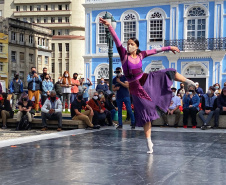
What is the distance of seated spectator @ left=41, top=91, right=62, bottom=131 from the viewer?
12.8m

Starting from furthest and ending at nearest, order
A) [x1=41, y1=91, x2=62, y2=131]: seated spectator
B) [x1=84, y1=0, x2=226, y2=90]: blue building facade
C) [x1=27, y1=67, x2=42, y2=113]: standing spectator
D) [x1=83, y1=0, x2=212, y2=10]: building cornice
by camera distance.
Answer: [x1=83, y1=0, x2=212, y2=10]: building cornice
[x1=84, y1=0, x2=226, y2=90]: blue building facade
[x1=27, y1=67, x2=42, y2=113]: standing spectator
[x1=41, y1=91, x2=62, y2=131]: seated spectator

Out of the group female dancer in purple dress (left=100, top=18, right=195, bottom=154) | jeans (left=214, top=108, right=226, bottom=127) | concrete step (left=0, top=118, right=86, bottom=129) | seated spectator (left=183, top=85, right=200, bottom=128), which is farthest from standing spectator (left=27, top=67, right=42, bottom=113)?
female dancer in purple dress (left=100, top=18, right=195, bottom=154)

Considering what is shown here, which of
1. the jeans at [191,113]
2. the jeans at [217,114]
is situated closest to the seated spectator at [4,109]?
the jeans at [191,113]

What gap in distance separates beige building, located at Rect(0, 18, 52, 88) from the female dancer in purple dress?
60368mm

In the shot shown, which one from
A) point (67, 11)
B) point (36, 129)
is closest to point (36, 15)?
point (67, 11)

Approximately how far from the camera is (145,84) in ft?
25.2

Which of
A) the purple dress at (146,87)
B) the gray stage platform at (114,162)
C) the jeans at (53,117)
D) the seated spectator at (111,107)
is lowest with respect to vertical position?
the gray stage platform at (114,162)

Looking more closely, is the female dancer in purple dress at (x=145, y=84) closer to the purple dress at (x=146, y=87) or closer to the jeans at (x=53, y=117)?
the purple dress at (x=146, y=87)

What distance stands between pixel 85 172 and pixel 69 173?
24 centimetres

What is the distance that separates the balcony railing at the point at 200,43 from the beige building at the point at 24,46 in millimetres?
40975

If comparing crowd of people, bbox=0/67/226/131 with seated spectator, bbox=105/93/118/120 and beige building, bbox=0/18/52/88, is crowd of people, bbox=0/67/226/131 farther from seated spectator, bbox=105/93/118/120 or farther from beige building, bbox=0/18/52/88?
beige building, bbox=0/18/52/88

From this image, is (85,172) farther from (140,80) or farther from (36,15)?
(36,15)

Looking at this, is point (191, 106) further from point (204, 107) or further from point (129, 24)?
point (129, 24)

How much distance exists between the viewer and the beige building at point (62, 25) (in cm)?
8606
